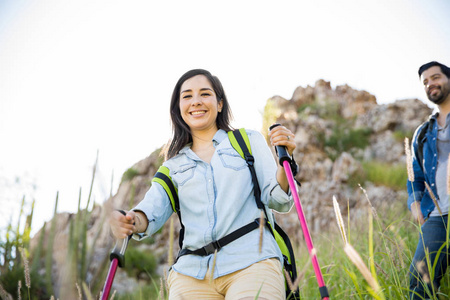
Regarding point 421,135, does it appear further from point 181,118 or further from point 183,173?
point 183,173

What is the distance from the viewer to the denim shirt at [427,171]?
3.16 metres

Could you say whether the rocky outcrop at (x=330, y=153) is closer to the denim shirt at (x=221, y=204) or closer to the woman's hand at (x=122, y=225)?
the denim shirt at (x=221, y=204)

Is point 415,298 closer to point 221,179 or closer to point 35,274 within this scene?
point 221,179

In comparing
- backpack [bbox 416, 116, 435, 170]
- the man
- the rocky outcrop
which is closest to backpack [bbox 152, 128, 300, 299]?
the man

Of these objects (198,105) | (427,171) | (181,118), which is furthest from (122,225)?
(427,171)

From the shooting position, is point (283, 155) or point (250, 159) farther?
point (250, 159)

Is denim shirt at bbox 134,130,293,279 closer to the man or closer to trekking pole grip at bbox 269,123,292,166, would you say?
trekking pole grip at bbox 269,123,292,166

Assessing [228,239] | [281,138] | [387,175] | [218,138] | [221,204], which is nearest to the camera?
[281,138]

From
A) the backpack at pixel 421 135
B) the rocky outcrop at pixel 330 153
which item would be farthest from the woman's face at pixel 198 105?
the rocky outcrop at pixel 330 153

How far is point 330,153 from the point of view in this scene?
14.5 meters

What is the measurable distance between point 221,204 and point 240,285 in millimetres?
470

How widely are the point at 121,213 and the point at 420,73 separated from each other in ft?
10.2

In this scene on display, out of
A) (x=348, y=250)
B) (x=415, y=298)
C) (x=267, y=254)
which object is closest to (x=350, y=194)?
(x=415, y=298)

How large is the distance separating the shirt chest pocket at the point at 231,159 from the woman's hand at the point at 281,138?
1.22 feet
